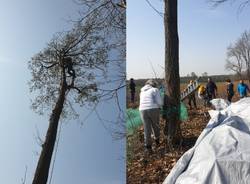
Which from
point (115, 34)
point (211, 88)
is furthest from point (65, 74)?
point (211, 88)

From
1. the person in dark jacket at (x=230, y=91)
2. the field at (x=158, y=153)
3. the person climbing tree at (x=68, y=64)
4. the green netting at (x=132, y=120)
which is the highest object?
the person climbing tree at (x=68, y=64)

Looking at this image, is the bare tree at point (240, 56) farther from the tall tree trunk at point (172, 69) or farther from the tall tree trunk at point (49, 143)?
the tall tree trunk at point (49, 143)

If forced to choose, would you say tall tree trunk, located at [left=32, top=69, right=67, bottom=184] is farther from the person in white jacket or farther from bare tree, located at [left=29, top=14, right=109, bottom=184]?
the person in white jacket

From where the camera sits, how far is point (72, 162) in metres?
3.78

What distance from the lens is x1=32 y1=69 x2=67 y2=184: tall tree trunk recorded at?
386 centimetres

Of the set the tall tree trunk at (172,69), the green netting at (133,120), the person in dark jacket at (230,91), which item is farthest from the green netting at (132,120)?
the person in dark jacket at (230,91)

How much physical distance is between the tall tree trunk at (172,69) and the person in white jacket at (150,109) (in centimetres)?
15

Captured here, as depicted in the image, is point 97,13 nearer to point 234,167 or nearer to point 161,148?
point 161,148

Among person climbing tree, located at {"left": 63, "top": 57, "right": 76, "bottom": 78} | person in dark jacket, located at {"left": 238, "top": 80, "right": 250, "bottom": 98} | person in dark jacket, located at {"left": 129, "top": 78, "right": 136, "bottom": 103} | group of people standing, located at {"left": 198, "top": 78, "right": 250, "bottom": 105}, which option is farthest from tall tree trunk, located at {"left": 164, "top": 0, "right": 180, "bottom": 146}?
person climbing tree, located at {"left": 63, "top": 57, "right": 76, "bottom": 78}

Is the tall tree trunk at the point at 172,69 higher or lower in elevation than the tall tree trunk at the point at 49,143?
higher

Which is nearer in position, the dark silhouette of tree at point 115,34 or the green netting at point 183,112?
the dark silhouette of tree at point 115,34

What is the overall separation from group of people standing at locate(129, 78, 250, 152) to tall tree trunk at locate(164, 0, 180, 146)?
137 millimetres

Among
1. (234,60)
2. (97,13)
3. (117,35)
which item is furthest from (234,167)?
(97,13)

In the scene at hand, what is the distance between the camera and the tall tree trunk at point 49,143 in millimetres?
3863
